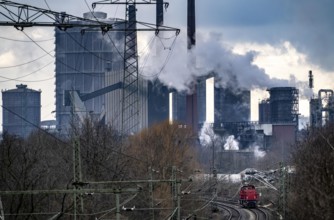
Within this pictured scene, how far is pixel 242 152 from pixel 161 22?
20437 millimetres

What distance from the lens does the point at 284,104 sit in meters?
86.9

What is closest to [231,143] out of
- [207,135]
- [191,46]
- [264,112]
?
[207,135]

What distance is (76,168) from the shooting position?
1691 cm

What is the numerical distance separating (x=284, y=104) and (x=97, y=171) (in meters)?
55.2

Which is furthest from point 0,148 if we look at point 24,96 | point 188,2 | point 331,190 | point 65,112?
point 24,96

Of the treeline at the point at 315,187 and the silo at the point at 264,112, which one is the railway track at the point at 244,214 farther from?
the silo at the point at 264,112

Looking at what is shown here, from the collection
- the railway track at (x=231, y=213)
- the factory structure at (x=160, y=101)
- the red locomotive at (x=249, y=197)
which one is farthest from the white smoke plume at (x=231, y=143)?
the railway track at (x=231, y=213)

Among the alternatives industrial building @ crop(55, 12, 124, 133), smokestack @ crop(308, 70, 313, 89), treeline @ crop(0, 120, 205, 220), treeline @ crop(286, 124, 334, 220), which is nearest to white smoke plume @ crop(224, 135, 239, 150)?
smokestack @ crop(308, 70, 313, 89)

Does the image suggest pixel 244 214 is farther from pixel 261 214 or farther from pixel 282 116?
pixel 282 116

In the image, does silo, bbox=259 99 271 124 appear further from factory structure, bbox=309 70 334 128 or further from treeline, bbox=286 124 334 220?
treeline, bbox=286 124 334 220

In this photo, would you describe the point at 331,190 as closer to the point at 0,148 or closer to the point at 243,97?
the point at 0,148

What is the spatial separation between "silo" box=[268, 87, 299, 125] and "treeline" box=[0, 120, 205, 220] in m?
27.1

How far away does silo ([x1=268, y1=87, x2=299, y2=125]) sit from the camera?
282 feet

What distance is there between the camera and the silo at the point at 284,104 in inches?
3383
